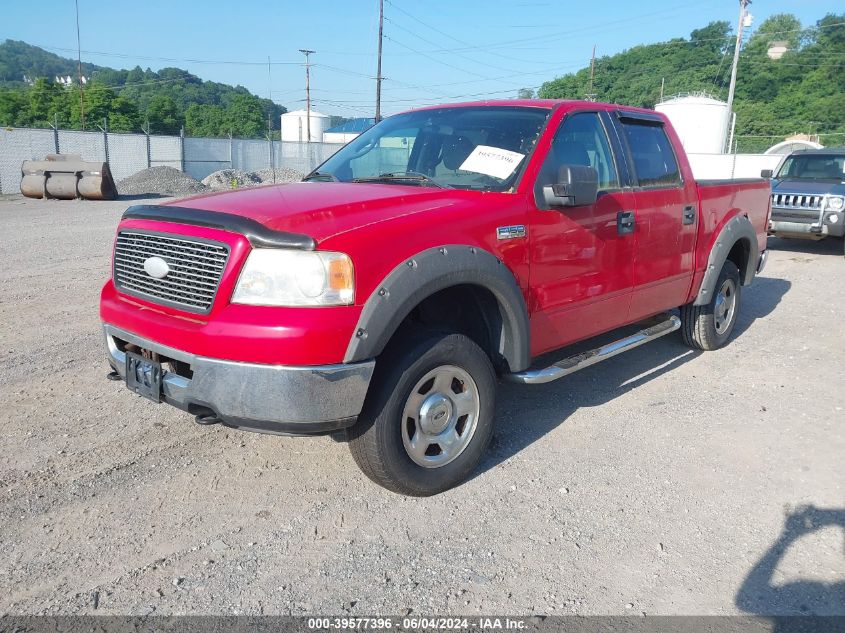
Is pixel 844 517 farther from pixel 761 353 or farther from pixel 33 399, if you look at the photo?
pixel 33 399

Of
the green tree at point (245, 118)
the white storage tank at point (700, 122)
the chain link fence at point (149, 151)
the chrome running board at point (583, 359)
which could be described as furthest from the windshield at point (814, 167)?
the green tree at point (245, 118)

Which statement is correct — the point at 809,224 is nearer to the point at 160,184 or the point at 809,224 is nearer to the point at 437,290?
the point at 437,290

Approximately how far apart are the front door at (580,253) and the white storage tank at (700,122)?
4573cm

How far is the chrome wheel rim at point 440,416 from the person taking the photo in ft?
11.2

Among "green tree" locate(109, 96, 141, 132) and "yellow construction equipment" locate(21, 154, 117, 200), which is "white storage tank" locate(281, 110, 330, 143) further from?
"yellow construction equipment" locate(21, 154, 117, 200)

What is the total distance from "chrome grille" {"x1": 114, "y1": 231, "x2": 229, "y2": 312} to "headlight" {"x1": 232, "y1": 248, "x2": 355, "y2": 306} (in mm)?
150

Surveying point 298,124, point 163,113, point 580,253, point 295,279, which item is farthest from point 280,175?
point 163,113

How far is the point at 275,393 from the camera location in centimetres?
290

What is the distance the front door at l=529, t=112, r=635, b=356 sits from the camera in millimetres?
3928

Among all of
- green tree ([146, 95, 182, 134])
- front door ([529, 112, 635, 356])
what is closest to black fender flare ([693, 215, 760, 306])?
front door ([529, 112, 635, 356])

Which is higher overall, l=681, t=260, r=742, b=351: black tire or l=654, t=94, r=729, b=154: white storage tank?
l=654, t=94, r=729, b=154: white storage tank

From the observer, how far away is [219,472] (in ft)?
12.4

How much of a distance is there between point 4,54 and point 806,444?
180200 millimetres

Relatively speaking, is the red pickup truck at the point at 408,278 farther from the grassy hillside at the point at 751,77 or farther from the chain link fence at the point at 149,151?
the grassy hillside at the point at 751,77
